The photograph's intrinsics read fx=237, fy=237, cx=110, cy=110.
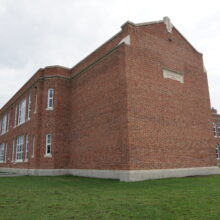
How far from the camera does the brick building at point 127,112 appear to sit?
560 inches

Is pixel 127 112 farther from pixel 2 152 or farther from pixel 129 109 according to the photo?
pixel 2 152

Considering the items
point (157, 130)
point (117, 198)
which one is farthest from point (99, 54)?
point (117, 198)

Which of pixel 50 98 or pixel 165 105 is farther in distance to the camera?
pixel 50 98

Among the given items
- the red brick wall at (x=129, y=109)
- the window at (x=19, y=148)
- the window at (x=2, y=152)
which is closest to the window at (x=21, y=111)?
the window at (x=19, y=148)

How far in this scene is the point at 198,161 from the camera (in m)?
17.2

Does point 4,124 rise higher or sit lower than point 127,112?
higher

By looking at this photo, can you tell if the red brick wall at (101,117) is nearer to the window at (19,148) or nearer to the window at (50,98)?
the window at (50,98)

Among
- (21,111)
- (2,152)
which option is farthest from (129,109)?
(2,152)

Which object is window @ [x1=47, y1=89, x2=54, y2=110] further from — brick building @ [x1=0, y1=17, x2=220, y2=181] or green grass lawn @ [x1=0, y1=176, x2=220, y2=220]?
green grass lawn @ [x1=0, y1=176, x2=220, y2=220]

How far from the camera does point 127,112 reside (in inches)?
540

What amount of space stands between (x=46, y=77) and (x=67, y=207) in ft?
51.9

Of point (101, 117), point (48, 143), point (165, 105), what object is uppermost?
point (165, 105)

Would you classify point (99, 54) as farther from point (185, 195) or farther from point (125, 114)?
point (185, 195)

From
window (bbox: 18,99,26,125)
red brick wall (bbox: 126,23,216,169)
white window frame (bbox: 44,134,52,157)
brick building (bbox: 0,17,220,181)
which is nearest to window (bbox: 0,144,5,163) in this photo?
window (bbox: 18,99,26,125)
